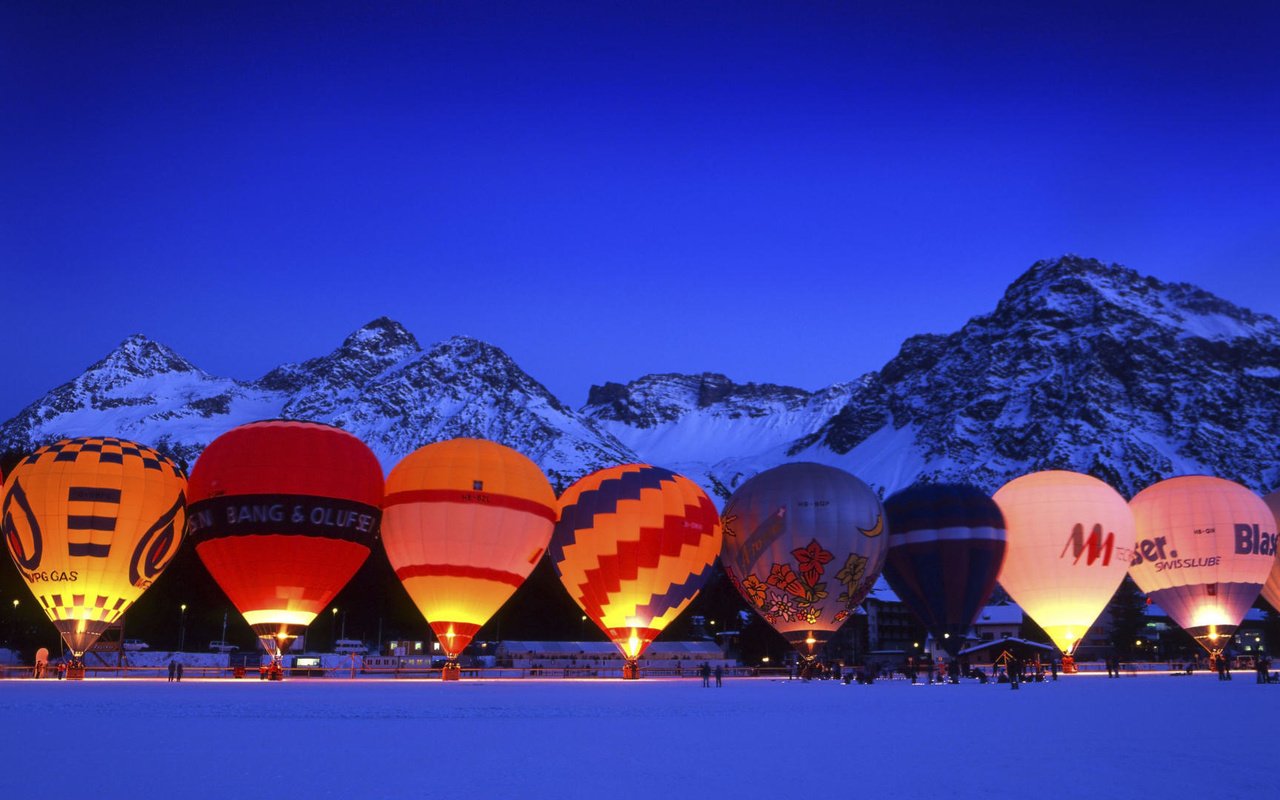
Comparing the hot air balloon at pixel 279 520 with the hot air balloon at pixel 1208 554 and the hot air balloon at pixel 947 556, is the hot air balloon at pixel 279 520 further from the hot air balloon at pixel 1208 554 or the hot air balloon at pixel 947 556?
the hot air balloon at pixel 1208 554

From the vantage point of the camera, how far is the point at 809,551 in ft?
113

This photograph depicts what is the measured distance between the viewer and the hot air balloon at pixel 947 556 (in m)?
35.7

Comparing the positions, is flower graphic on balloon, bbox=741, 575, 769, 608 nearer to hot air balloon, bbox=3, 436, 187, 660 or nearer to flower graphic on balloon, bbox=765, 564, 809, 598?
flower graphic on balloon, bbox=765, 564, 809, 598

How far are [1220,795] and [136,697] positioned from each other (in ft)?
62.8

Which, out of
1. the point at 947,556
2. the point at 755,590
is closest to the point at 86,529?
the point at 755,590

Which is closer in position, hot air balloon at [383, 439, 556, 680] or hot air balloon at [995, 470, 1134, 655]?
hot air balloon at [383, 439, 556, 680]

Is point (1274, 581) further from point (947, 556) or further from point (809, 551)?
point (809, 551)

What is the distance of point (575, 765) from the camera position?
36.7 feet

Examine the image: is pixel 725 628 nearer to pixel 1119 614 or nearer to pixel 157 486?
pixel 1119 614

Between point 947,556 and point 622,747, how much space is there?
25418 mm

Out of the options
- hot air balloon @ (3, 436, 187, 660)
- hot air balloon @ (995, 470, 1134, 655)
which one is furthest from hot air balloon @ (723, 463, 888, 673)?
hot air balloon @ (3, 436, 187, 660)

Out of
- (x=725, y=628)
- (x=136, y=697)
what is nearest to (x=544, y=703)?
(x=136, y=697)

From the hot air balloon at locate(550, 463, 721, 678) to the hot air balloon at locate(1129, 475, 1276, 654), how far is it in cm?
1900

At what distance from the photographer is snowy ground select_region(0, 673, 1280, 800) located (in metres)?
9.79
